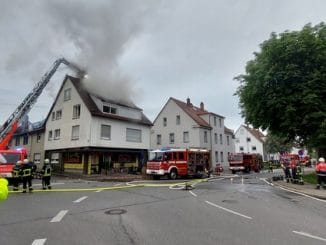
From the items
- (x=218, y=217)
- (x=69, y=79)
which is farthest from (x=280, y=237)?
(x=69, y=79)

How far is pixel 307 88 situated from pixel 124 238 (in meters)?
17.9

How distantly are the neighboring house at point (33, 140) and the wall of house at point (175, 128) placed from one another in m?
17.5

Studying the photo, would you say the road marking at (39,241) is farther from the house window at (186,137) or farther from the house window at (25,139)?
the house window at (25,139)

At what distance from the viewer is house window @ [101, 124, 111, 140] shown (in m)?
32.1

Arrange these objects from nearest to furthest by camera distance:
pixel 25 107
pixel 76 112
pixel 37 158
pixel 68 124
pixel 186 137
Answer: pixel 25 107 < pixel 76 112 < pixel 68 124 < pixel 37 158 < pixel 186 137

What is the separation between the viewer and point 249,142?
74.2m

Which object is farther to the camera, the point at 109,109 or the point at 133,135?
the point at 133,135

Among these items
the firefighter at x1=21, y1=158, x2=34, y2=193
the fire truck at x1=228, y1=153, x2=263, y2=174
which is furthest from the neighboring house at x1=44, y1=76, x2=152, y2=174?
the firefighter at x1=21, y1=158, x2=34, y2=193

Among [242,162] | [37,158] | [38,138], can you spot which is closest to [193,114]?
[242,162]

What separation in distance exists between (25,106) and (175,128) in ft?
73.6

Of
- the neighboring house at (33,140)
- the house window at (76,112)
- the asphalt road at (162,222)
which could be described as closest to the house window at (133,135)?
the house window at (76,112)

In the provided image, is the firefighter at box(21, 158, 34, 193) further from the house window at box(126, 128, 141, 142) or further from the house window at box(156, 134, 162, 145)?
the house window at box(156, 134, 162, 145)

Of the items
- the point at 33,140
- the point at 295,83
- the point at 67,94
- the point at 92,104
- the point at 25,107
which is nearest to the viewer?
the point at 295,83

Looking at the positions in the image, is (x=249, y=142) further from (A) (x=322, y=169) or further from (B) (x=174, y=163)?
(A) (x=322, y=169)
